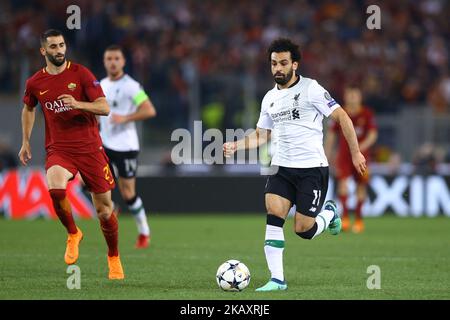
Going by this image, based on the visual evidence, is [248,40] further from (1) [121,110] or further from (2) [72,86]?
(2) [72,86]

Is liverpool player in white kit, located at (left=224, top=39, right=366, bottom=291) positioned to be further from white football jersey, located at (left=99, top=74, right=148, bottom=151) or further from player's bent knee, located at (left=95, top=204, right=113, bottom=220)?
white football jersey, located at (left=99, top=74, right=148, bottom=151)

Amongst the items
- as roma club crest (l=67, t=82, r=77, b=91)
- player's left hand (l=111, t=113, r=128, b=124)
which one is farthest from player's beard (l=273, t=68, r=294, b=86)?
player's left hand (l=111, t=113, r=128, b=124)

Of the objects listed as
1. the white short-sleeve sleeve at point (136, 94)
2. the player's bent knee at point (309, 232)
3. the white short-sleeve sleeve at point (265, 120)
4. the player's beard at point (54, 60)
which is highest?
the player's beard at point (54, 60)

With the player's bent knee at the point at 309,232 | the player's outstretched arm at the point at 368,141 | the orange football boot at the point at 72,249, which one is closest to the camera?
the player's bent knee at the point at 309,232

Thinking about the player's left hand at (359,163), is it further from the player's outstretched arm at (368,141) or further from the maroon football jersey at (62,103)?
the player's outstretched arm at (368,141)

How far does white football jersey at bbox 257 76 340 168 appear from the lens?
9.06 meters

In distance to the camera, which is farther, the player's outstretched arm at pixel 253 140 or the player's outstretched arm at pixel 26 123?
the player's outstretched arm at pixel 26 123

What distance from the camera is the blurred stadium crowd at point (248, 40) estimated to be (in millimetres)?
21375

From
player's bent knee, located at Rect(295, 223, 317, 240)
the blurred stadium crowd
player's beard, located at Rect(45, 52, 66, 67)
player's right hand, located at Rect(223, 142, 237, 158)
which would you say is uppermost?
the blurred stadium crowd

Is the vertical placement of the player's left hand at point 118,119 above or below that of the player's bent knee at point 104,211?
above

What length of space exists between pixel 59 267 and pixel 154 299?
2.98m

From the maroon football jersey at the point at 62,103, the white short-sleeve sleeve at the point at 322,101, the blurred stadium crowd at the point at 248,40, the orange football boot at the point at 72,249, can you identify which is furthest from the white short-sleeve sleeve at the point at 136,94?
the blurred stadium crowd at the point at 248,40

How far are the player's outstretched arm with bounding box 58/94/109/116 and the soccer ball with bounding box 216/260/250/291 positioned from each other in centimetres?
206
